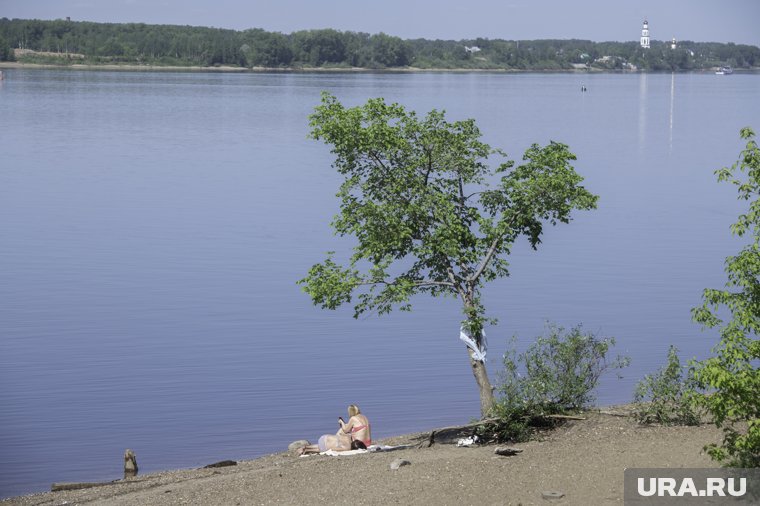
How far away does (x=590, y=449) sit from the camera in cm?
1496

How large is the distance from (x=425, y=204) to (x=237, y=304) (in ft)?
47.3

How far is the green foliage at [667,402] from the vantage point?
52.9 ft

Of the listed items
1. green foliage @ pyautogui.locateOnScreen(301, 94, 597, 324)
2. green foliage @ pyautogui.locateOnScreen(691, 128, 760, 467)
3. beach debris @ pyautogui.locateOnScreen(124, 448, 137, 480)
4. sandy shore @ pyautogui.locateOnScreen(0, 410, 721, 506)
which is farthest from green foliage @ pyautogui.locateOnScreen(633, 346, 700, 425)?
beach debris @ pyautogui.locateOnScreen(124, 448, 137, 480)

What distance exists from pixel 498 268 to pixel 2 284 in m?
19.7

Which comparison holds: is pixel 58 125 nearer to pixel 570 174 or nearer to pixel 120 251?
pixel 120 251

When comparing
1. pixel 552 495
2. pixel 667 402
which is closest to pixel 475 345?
pixel 667 402

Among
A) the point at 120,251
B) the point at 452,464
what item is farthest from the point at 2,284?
the point at 452,464

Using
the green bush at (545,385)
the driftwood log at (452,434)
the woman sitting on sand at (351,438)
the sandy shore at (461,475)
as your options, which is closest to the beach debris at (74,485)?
the sandy shore at (461,475)

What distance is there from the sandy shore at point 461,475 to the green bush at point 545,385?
1.13ft

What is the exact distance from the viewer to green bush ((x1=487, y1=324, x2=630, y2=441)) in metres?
16.2

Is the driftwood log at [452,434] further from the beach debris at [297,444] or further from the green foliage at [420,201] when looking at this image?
the beach debris at [297,444]

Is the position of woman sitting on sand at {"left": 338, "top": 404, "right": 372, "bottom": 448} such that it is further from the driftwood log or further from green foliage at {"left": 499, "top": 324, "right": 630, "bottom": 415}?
green foliage at {"left": 499, "top": 324, "right": 630, "bottom": 415}

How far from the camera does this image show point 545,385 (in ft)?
54.0

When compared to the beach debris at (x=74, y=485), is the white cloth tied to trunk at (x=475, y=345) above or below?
above
